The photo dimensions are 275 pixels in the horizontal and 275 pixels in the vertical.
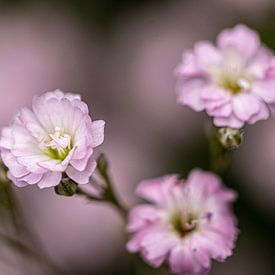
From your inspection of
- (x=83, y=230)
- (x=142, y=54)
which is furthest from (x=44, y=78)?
(x=83, y=230)

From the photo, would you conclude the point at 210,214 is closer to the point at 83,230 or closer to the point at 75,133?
the point at 75,133

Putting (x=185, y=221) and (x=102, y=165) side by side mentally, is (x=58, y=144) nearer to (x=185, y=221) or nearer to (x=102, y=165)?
(x=102, y=165)

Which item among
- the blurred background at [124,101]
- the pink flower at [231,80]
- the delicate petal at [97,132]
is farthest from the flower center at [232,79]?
the blurred background at [124,101]

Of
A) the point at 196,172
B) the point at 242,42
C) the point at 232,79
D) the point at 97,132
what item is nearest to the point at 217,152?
the point at 196,172

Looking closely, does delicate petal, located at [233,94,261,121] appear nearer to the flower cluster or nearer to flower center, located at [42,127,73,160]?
the flower cluster

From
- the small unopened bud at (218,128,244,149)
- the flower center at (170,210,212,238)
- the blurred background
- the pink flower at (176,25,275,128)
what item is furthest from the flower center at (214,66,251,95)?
the blurred background

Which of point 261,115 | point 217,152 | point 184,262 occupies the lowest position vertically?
point 184,262
